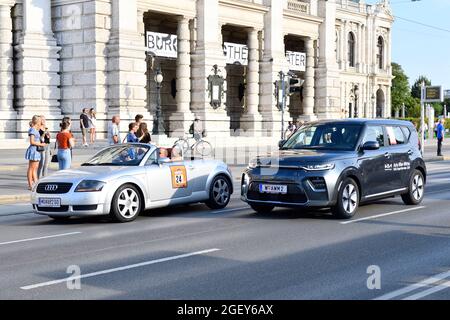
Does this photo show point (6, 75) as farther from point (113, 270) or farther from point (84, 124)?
point (113, 270)

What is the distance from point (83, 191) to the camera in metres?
11.6

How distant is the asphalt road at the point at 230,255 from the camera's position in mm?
6902

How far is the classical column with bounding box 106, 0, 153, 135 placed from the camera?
32.8 metres

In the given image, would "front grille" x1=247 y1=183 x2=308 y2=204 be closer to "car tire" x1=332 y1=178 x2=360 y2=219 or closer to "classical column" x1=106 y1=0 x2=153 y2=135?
"car tire" x1=332 y1=178 x2=360 y2=219

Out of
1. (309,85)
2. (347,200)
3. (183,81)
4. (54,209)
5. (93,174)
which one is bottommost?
(54,209)

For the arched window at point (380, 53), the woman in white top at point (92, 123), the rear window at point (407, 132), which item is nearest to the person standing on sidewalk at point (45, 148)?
the rear window at point (407, 132)

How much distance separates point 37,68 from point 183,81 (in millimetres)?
8539

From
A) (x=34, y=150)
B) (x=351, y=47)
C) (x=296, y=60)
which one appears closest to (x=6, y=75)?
(x=34, y=150)

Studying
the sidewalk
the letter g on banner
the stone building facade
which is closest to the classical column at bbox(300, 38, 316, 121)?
the stone building facade

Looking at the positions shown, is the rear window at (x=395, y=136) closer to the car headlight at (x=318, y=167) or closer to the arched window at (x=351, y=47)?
the car headlight at (x=318, y=167)

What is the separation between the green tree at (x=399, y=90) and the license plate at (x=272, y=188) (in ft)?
319

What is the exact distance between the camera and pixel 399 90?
108m
